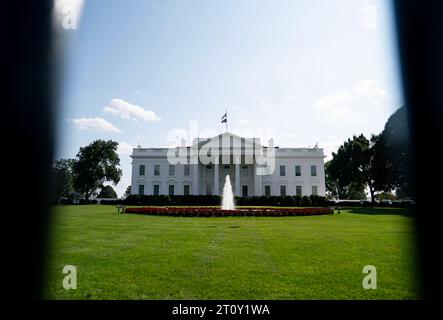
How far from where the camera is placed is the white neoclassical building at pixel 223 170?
50384mm

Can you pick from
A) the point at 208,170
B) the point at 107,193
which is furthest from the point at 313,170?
the point at 107,193

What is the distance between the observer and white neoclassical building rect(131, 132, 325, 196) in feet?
165

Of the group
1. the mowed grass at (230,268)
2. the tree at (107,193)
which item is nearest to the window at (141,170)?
the tree at (107,193)

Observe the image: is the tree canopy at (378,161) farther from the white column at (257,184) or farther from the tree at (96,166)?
the tree at (96,166)

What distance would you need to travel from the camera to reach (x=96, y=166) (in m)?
57.0

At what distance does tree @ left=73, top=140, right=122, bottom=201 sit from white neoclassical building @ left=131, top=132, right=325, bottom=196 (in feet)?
22.5

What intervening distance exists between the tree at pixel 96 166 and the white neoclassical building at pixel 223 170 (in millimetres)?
6856

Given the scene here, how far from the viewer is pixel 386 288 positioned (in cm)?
518

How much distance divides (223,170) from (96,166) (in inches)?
952

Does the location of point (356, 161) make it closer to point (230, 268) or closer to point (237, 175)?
point (237, 175)

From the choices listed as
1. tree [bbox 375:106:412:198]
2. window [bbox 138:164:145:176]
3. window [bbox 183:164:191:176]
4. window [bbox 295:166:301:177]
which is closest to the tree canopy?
tree [bbox 375:106:412:198]

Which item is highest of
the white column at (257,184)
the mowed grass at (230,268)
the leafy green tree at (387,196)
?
the white column at (257,184)

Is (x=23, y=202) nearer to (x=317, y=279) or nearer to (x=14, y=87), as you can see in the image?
(x=14, y=87)
